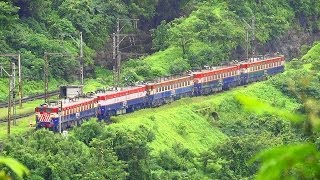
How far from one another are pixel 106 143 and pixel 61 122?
4.94 metres

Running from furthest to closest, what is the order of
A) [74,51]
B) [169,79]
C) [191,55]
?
[191,55]
[74,51]
[169,79]

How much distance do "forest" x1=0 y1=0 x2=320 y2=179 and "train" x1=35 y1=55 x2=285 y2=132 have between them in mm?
710

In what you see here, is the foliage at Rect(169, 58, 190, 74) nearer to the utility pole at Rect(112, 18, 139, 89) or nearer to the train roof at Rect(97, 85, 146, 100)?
the utility pole at Rect(112, 18, 139, 89)

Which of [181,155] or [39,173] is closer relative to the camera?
[39,173]

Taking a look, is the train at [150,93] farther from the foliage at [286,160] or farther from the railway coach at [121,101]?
the foliage at [286,160]

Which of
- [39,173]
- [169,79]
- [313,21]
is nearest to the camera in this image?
[39,173]

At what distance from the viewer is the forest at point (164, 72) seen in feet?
92.2

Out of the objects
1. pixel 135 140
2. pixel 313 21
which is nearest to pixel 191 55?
pixel 313 21

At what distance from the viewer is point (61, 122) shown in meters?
33.2

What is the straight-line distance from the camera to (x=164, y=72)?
50.1m

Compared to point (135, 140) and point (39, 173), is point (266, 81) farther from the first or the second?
point (39, 173)

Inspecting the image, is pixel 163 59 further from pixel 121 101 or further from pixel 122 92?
pixel 121 101

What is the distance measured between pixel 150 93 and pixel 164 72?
900cm

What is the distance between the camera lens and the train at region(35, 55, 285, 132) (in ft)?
109
